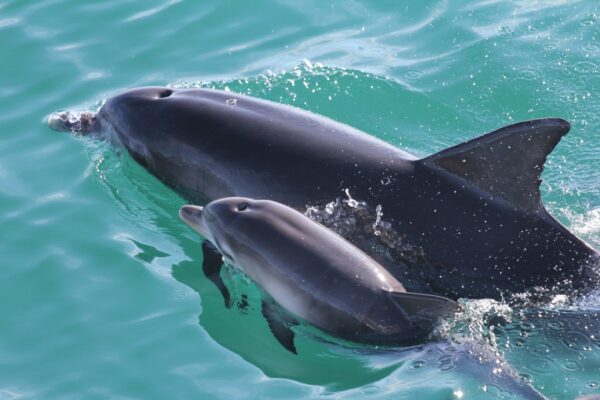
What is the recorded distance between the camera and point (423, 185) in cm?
895

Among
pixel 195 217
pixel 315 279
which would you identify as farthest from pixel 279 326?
pixel 195 217

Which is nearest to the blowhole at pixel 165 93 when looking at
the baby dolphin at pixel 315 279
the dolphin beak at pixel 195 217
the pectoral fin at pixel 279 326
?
the dolphin beak at pixel 195 217

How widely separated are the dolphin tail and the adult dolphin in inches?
29.8

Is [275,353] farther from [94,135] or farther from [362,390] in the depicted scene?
[94,135]

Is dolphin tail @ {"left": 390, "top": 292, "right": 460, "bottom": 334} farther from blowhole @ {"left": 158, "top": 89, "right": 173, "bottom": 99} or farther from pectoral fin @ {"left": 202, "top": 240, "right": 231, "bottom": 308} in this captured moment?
blowhole @ {"left": 158, "top": 89, "right": 173, "bottom": 99}

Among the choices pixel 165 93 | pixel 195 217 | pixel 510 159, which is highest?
pixel 165 93

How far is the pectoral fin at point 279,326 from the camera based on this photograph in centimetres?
845

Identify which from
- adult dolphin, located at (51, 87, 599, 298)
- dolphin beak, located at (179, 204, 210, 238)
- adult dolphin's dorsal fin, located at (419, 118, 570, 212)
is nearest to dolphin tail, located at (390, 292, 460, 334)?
adult dolphin, located at (51, 87, 599, 298)

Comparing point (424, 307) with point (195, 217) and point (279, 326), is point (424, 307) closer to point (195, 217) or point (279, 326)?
point (279, 326)

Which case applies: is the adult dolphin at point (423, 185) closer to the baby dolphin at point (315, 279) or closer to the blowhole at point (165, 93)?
the baby dolphin at point (315, 279)

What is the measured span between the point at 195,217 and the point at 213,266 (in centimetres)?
47

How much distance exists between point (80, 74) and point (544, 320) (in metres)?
7.62

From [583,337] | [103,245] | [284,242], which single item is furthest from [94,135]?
[583,337]

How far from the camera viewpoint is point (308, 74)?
12977 millimetres
